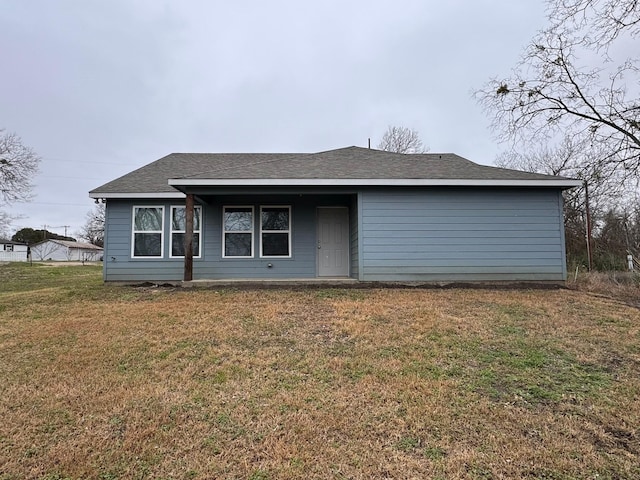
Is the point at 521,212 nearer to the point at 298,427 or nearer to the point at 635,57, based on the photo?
the point at 635,57

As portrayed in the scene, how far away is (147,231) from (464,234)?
322 inches

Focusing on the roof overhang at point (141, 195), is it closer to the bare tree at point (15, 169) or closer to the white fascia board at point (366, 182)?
the white fascia board at point (366, 182)

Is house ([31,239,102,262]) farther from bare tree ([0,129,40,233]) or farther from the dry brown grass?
the dry brown grass

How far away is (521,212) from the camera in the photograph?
912 centimetres

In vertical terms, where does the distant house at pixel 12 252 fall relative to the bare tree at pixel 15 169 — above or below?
below

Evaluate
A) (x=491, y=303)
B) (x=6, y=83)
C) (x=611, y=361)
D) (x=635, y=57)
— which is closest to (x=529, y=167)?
(x=635, y=57)

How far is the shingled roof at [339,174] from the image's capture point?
339 inches

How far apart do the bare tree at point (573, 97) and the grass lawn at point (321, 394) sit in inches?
211

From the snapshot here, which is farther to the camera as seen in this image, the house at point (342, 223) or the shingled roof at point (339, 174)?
the house at point (342, 223)

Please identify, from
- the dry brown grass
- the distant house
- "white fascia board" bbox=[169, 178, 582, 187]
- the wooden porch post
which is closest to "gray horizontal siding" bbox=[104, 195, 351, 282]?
the wooden porch post

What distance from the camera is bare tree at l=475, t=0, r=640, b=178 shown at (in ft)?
28.5

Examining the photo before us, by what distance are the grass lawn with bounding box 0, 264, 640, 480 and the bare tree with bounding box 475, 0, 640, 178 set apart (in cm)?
536

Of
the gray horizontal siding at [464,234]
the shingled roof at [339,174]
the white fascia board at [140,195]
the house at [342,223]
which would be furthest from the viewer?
the white fascia board at [140,195]

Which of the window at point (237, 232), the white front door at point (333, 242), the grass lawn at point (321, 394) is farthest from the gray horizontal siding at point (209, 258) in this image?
the grass lawn at point (321, 394)
